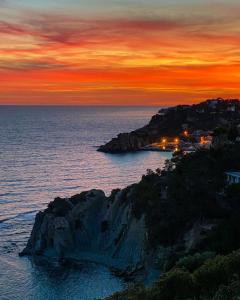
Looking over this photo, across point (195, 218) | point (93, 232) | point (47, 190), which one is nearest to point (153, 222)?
point (195, 218)

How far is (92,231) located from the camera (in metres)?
64.6

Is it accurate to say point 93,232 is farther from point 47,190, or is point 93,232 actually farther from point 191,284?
point 191,284

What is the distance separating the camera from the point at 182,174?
60.6 meters

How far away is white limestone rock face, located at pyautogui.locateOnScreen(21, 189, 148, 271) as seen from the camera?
58969 mm

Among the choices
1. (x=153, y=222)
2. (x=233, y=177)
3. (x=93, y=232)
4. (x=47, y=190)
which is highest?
(x=233, y=177)

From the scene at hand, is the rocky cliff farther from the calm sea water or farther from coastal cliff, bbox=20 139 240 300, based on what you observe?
the calm sea water

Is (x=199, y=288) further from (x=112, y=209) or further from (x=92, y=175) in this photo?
(x=92, y=175)

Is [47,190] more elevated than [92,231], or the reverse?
[92,231]

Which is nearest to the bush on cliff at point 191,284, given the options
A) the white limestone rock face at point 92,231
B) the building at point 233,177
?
the white limestone rock face at point 92,231

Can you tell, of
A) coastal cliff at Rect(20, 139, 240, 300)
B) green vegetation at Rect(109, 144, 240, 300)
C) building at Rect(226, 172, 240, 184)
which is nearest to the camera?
green vegetation at Rect(109, 144, 240, 300)

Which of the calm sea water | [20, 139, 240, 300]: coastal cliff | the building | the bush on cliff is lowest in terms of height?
the calm sea water

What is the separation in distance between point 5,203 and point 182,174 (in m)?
36.9

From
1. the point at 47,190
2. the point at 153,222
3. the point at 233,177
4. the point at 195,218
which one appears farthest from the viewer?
the point at 47,190

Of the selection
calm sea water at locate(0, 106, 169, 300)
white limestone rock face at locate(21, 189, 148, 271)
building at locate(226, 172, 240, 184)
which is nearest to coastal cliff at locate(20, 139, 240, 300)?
white limestone rock face at locate(21, 189, 148, 271)
